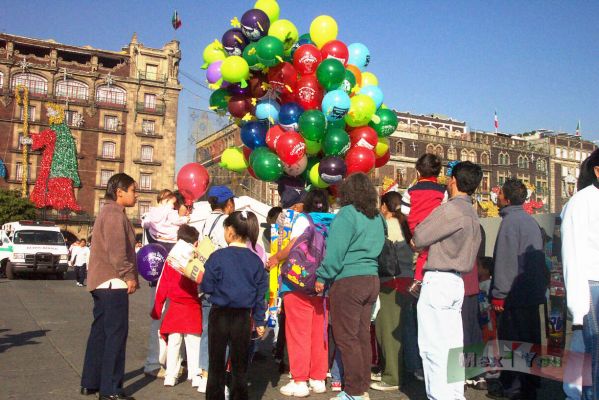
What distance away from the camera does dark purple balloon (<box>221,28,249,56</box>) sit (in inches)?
327

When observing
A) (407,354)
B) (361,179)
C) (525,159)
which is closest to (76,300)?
(407,354)

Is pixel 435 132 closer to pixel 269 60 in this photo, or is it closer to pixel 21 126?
pixel 21 126

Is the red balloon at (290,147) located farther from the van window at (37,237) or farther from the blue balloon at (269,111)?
the van window at (37,237)

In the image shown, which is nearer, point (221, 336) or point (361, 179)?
point (221, 336)

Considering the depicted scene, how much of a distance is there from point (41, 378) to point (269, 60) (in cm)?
469

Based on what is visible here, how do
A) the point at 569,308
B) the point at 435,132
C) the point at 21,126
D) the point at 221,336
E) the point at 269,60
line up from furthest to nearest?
the point at 435,132 < the point at 21,126 < the point at 269,60 < the point at 221,336 < the point at 569,308

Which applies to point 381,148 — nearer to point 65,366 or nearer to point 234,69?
point 234,69

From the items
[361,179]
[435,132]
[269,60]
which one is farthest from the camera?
[435,132]

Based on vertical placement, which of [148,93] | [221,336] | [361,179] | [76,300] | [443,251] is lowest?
[76,300]

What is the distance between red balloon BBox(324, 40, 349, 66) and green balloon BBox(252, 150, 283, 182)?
1.60 m

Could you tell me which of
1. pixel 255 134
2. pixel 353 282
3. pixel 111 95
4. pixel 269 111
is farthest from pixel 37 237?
pixel 111 95

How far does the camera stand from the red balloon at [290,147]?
7410 millimetres

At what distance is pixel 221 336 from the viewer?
4363 mm

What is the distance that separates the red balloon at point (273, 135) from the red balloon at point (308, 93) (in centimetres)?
45
